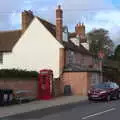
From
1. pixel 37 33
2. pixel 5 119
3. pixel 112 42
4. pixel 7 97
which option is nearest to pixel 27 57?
pixel 37 33

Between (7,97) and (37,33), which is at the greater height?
(37,33)

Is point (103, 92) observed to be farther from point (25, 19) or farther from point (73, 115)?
point (25, 19)

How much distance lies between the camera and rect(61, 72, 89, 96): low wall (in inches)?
1746

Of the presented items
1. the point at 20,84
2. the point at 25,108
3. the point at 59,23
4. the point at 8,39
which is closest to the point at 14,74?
the point at 20,84

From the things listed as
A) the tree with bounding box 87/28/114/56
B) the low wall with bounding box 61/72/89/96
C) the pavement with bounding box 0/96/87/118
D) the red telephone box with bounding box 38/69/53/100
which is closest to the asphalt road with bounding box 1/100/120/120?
the pavement with bounding box 0/96/87/118

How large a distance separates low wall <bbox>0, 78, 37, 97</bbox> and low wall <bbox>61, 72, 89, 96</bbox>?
942 centimetres

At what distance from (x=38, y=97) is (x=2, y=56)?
52.6ft

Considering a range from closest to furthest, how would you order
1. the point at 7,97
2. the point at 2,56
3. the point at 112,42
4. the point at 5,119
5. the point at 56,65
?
the point at 5,119
the point at 7,97
the point at 56,65
the point at 2,56
the point at 112,42

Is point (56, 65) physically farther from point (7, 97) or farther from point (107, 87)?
point (7, 97)

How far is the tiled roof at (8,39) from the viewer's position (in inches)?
1982

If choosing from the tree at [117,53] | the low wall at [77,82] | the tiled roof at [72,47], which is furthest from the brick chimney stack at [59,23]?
the tree at [117,53]

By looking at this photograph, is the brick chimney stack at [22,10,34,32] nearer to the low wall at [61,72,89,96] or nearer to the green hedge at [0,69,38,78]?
the low wall at [61,72,89,96]

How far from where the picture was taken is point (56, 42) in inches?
1843

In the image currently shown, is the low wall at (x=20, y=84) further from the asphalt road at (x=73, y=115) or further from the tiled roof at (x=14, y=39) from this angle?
the tiled roof at (x=14, y=39)
